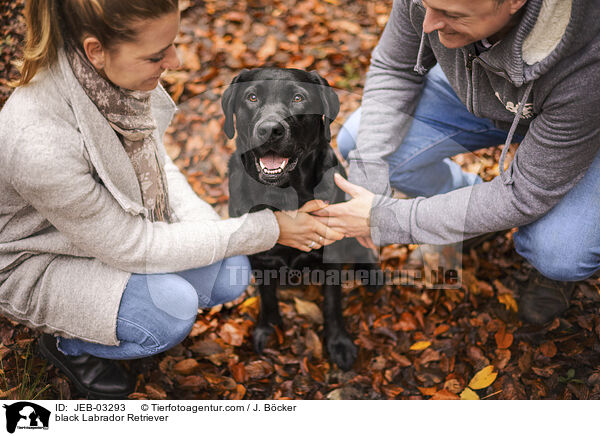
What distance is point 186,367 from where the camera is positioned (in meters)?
1.70

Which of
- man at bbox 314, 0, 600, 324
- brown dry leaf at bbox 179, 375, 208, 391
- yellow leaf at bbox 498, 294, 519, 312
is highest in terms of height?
man at bbox 314, 0, 600, 324

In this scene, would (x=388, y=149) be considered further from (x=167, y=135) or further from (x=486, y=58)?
(x=167, y=135)

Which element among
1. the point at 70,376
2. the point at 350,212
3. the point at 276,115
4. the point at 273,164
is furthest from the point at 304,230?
the point at 70,376

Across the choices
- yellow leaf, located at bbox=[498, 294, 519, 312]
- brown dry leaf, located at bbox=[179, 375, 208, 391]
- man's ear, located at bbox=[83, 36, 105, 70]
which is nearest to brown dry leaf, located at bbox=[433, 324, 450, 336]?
yellow leaf, located at bbox=[498, 294, 519, 312]

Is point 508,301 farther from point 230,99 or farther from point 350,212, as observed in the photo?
point 230,99

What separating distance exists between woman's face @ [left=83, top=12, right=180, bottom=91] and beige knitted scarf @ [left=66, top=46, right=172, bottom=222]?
3 centimetres

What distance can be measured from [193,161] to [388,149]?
0.59 m

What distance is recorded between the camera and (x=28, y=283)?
4.16 ft

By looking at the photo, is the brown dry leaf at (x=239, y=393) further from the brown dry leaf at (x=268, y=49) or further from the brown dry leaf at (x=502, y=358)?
the brown dry leaf at (x=268, y=49)

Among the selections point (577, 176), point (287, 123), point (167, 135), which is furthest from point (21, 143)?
point (577, 176)

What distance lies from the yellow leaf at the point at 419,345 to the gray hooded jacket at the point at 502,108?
0.53 meters

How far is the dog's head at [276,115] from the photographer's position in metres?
1.13

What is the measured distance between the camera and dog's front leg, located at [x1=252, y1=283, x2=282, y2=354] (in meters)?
1.74
